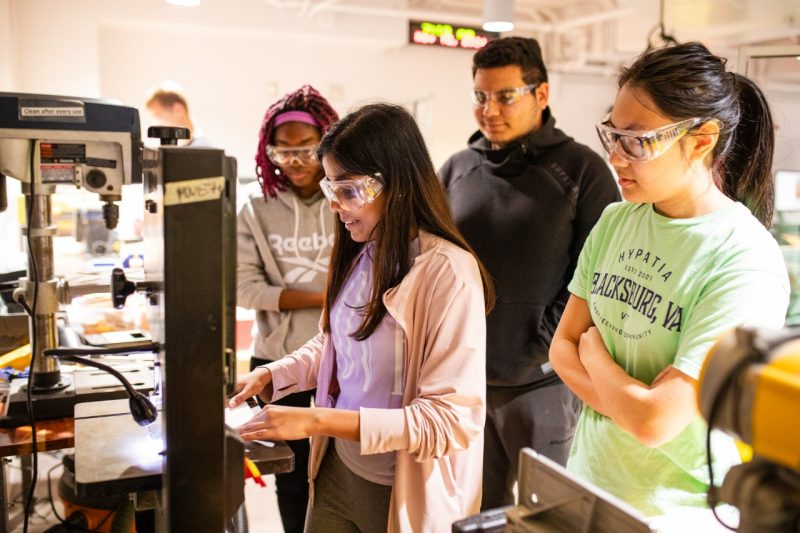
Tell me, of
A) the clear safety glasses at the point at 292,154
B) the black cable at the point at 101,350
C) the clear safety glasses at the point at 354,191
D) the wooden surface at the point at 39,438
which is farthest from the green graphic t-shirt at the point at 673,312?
the clear safety glasses at the point at 292,154

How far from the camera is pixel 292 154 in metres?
2.28

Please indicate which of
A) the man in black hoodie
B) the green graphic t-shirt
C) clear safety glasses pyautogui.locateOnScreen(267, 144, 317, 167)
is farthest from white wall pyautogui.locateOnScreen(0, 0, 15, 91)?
the green graphic t-shirt

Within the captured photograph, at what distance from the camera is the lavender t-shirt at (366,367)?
1.41 metres

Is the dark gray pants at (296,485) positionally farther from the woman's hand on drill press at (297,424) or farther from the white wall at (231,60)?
the white wall at (231,60)

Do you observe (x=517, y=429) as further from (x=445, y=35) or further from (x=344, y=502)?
(x=445, y=35)

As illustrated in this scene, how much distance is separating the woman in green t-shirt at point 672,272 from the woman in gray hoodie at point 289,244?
115 centimetres

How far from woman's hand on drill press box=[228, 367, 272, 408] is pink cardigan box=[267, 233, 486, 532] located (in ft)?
1.13

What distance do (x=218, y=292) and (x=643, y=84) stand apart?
863mm

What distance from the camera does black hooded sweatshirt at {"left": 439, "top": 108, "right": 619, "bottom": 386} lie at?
6.73 ft

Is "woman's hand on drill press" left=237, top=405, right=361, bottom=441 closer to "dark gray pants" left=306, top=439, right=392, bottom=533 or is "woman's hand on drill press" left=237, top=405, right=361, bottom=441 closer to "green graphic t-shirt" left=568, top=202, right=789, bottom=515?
"dark gray pants" left=306, top=439, right=392, bottom=533

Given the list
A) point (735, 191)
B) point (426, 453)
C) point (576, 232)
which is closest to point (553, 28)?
point (576, 232)

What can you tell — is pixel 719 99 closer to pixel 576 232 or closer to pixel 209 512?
pixel 576 232

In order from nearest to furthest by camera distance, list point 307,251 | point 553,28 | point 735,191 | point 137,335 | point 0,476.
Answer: point 735,191 → point 0,476 → point 137,335 → point 307,251 → point 553,28

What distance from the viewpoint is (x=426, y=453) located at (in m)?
1.29
